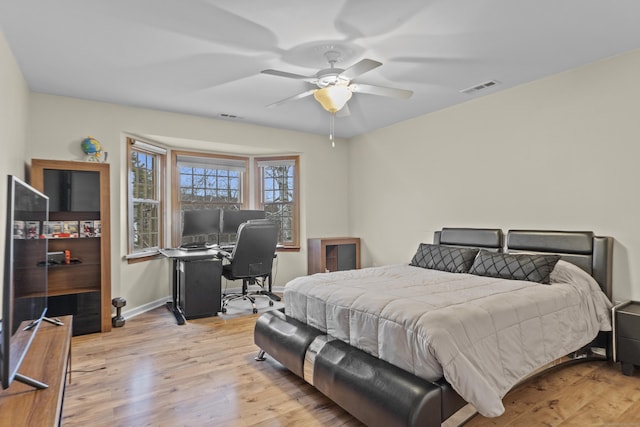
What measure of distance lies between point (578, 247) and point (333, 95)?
8.10ft

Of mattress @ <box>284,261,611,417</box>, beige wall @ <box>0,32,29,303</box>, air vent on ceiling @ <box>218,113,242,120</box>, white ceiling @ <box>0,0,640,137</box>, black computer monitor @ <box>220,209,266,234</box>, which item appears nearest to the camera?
mattress @ <box>284,261,611,417</box>

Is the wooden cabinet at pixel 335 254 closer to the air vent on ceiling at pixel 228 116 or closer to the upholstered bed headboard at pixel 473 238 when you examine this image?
the upholstered bed headboard at pixel 473 238

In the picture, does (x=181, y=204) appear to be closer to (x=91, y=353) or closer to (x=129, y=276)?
(x=129, y=276)

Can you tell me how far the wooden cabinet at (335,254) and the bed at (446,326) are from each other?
186cm

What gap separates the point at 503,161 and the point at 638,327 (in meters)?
1.89

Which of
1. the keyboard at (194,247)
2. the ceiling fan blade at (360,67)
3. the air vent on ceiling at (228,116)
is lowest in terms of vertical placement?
the keyboard at (194,247)

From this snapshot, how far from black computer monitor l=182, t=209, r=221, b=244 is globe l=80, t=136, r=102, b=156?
1.29 m

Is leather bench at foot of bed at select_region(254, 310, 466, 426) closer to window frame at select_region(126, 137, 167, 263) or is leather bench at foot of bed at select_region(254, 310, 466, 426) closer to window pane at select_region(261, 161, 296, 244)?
window frame at select_region(126, 137, 167, 263)

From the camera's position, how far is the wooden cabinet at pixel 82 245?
357cm

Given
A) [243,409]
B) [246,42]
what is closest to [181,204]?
[246,42]

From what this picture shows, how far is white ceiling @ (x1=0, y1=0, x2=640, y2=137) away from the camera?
88.2 inches

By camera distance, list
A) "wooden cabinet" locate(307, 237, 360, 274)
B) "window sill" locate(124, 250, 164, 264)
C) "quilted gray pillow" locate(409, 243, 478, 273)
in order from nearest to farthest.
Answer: "quilted gray pillow" locate(409, 243, 478, 273) < "window sill" locate(124, 250, 164, 264) < "wooden cabinet" locate(307, 237, 360, 274)

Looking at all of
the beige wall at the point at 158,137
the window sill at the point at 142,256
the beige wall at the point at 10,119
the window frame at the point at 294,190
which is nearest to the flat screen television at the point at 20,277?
the beige wall at the point at 10,119

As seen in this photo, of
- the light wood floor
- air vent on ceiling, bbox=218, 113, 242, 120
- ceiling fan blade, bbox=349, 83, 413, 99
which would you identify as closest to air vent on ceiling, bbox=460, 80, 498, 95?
ceiling fan blade, bbox=349, 83, 413, 99
